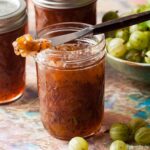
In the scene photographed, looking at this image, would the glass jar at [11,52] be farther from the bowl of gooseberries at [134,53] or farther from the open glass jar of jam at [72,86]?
the bowl of gooseberries at [134,53]

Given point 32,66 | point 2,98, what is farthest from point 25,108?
point 32,66

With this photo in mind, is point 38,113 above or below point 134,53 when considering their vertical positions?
below

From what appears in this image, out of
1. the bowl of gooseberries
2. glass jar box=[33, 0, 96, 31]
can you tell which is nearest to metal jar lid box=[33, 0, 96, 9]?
glass jar box=[33, 0, 96, 31]

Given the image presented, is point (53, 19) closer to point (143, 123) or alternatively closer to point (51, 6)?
point (51, 6)

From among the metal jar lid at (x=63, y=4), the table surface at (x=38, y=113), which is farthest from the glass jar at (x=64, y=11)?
the table surface at (x=38, y=113)

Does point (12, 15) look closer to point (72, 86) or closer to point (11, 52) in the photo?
point (11, 52)

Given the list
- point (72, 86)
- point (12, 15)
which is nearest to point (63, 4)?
point (12, 15)
